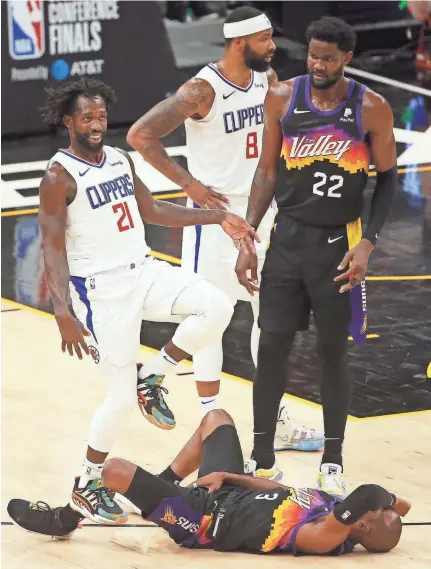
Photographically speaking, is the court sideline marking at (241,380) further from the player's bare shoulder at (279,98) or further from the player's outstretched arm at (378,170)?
the player's bare shoulder at (279,98)

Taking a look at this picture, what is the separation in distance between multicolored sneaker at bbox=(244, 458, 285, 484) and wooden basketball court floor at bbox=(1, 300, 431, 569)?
0.49 feet

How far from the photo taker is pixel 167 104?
8.23 metres

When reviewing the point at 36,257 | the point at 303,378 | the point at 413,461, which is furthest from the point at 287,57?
the point at 413,461

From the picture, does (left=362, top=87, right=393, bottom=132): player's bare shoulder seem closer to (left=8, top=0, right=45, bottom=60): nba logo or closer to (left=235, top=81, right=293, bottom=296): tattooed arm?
(left=235, top=81, right=293, bottom=296): tattooed arm

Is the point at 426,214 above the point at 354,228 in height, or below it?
below

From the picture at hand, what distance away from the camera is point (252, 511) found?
6.65 metres

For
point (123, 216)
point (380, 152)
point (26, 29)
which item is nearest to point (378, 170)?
point (380, 152)

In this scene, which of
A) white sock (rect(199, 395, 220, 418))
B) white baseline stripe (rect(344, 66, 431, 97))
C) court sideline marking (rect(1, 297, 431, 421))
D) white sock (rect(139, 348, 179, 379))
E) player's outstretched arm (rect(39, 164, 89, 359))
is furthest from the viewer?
white baseline stripe (rect(344, 66, 431, 97))

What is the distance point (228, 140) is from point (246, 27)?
625 millimetres

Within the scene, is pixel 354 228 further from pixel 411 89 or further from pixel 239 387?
pixel 411 89

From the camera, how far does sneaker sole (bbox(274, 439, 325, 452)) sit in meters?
8.21

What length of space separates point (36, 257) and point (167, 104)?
4.32m

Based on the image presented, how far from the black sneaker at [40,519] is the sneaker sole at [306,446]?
1586 millimetres

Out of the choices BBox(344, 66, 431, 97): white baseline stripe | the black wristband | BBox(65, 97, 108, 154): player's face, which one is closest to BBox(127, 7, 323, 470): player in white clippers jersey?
BBox(65, 97, 108, 154): player's face
